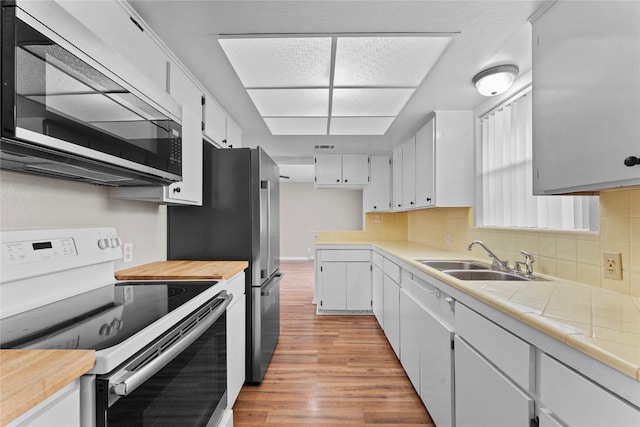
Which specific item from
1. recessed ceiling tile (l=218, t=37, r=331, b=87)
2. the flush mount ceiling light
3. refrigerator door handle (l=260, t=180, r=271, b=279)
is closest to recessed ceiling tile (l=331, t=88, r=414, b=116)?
the flush mount ceiling light

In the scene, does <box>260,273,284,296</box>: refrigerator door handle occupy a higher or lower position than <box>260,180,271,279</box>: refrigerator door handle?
lower

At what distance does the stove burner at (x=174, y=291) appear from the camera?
137 centimetres

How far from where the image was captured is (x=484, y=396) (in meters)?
1.24

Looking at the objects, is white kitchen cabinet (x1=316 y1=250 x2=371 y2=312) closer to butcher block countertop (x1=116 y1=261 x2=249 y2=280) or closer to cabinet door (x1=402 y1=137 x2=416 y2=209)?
cabinet door (x1=402 y1=137 x2=416 y2=209)

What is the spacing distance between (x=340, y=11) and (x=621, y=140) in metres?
1.21

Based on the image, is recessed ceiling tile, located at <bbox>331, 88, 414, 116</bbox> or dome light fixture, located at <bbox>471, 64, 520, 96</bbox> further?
recessed ceiling tile, located at <bbox>331, 88, 414, 116</bbox>

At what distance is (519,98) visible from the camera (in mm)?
2102

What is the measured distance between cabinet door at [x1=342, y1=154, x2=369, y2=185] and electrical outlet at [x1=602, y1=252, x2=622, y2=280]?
3.07 meters

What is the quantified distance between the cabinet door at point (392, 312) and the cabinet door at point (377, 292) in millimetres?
126

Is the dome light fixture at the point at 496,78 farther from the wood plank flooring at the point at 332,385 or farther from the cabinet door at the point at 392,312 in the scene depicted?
the wood plank flooring at the point at 332,385

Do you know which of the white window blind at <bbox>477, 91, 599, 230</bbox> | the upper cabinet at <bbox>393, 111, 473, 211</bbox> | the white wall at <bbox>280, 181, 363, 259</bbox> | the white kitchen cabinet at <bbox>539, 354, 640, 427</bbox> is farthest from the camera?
the white wall at <bbox>280, 181, 363, 259</bbox>

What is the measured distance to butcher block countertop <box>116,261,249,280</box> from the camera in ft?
5.39

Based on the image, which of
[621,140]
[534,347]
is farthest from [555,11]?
[534,347]

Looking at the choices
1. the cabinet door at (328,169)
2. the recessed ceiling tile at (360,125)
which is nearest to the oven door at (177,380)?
the recessed ceiling tile at (360,125)
